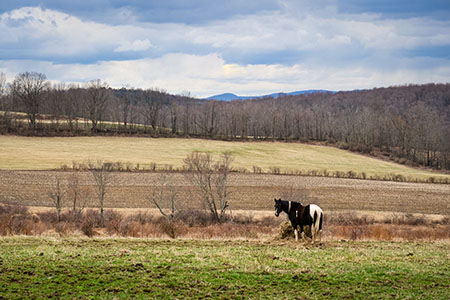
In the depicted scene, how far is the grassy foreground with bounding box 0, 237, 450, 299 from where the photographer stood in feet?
33.6

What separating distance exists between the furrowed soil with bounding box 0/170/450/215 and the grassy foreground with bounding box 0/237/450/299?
26.2m

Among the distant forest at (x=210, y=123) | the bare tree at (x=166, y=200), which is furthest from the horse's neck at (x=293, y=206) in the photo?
the distant forest at (x=210, y=123)

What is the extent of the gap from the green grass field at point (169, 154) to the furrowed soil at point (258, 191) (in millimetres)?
9249

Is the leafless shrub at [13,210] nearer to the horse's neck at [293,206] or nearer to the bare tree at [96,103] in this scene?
the horse's neck at [293,206]

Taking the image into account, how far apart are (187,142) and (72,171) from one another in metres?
44.9

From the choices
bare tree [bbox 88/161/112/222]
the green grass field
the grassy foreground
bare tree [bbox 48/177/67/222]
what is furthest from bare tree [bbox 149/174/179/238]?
the green grass field

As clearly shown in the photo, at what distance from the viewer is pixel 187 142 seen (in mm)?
100625

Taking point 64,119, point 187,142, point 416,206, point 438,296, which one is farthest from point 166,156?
point 438,296

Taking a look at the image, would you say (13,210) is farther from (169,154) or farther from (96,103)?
(96,103)

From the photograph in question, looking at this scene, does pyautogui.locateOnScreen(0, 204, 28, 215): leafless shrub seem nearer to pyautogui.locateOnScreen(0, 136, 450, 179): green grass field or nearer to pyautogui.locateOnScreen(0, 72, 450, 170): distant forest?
pyautogui.locateOnScreen(0, 136, 450, 179): green grass field

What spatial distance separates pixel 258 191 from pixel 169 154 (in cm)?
3448

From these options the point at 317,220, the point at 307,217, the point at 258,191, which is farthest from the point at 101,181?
the point at 317,220

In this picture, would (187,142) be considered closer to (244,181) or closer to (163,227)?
(244,181)

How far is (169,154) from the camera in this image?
81.6m
